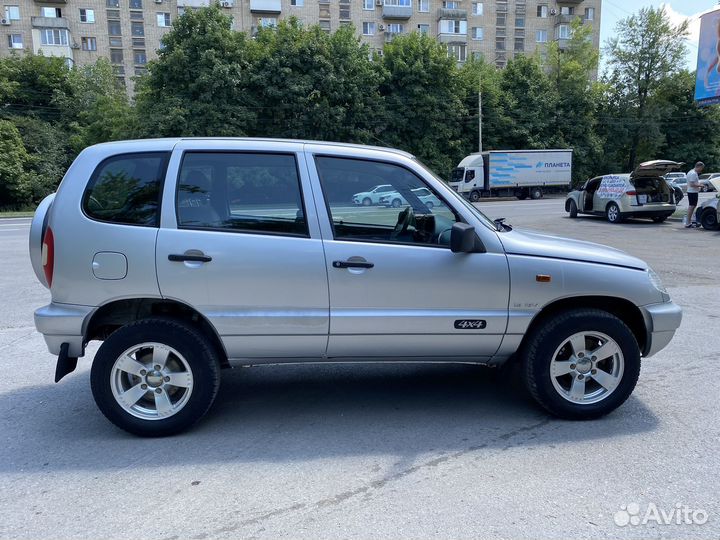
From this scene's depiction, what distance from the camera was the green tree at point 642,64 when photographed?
5131 centimetres

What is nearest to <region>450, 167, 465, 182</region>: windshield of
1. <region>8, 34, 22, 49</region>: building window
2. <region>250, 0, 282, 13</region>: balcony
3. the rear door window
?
<region>250, 0, 282, 13</region>: balcony

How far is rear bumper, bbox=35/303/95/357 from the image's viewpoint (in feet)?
12.1

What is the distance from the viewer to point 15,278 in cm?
975

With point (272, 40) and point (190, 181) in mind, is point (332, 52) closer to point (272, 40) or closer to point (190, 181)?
point (272, 40)

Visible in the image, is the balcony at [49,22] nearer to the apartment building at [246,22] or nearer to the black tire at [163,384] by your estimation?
the apartment building at [246,22]

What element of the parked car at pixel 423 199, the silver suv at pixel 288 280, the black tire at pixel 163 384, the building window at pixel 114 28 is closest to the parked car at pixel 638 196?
the silver suv at pixel 288 280

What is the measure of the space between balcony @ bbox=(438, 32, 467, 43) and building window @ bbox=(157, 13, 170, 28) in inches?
1062

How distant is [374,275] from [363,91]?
1449 inches

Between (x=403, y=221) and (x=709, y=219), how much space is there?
53.6 ft

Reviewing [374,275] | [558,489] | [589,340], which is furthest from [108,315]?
[589,340]

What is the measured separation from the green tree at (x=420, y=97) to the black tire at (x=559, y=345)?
37.1 m

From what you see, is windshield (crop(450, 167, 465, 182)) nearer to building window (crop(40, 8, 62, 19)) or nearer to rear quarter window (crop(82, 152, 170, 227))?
rear quarter window (crop(82, 152, 170, 227))

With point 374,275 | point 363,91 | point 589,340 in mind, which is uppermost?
point 363,91

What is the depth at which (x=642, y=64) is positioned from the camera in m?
52.2
